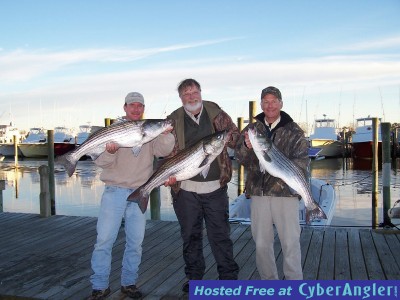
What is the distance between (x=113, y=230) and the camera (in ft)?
14.6

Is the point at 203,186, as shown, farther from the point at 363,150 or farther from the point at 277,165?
the point at 363,150

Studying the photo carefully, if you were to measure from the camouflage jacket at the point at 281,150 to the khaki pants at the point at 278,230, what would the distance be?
94 millimetres

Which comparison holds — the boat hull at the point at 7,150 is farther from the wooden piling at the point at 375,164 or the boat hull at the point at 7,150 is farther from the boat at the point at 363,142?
the wooden piling at the point at 375,164

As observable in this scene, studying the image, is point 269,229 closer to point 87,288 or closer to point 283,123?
point 283,123

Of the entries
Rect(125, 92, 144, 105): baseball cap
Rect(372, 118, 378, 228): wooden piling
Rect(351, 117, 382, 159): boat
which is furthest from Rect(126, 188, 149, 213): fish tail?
Rect(351, 117, 382, 159): boat

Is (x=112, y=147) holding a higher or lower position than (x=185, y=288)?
higher

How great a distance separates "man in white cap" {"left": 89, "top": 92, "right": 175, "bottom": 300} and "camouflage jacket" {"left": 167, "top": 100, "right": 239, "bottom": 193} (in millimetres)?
172

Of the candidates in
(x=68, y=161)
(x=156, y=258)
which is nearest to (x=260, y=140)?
(x=68, y=161)

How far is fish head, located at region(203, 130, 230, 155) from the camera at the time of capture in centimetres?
424

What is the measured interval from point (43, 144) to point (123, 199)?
5549 centimetres

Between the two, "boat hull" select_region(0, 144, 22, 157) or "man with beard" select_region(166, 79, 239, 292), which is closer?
"man with beard" select_region(166, 79, 239, 292)

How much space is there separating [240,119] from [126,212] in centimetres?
878

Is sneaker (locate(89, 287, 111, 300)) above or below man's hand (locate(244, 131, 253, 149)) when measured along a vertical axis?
below

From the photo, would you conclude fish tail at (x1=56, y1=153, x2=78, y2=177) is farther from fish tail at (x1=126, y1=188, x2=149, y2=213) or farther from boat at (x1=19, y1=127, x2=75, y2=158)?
boat at (x1=19, y1=127, x2=75, y2=158)
